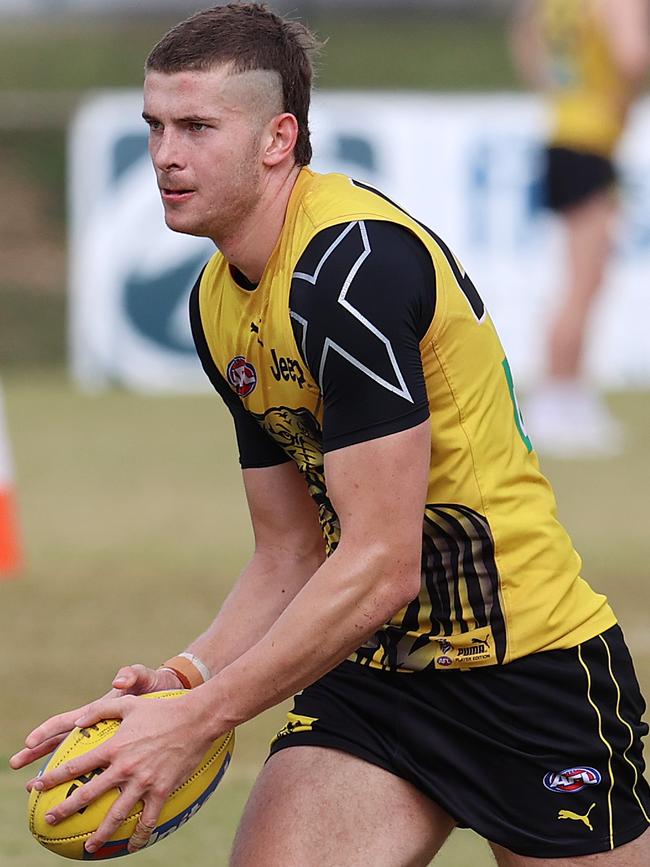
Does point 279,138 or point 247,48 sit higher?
point 247,48

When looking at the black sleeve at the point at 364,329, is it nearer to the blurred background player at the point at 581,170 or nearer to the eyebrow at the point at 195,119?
the eyebrow at the point at 195,119

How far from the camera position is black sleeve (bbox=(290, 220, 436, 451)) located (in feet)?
9.92

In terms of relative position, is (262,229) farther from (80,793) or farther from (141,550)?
(141,550)

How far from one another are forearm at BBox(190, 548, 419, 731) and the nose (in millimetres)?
749

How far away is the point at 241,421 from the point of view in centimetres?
361

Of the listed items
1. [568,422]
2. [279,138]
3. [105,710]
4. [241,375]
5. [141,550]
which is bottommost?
[568,422]

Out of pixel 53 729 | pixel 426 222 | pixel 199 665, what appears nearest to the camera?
pixel 53 729

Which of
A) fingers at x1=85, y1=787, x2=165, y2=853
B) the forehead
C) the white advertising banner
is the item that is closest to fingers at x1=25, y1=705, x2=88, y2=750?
fingers at x1=85, y1=787, x2=165, y2=853

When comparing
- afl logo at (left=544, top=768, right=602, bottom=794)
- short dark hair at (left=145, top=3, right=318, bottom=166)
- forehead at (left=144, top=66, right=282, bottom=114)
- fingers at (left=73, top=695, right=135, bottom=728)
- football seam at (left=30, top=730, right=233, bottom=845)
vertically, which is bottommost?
afl logo at (left=544, top=768, right=602, bottom=794)

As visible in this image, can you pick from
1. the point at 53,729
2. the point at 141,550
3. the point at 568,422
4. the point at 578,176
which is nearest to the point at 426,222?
the point at 578,176

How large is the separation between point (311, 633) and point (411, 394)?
1.45 ft

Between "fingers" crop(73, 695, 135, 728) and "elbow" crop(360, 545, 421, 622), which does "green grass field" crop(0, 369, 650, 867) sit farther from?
"elbow" crop(360, 545, 421, 622)

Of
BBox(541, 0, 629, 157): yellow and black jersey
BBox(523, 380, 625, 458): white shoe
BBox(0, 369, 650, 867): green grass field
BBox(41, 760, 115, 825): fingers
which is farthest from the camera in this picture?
BBox(541, 0, 629, 157): yellow and black jersey

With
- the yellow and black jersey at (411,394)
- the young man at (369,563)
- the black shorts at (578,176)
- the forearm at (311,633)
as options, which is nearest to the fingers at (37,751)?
the young man at (369,563)
